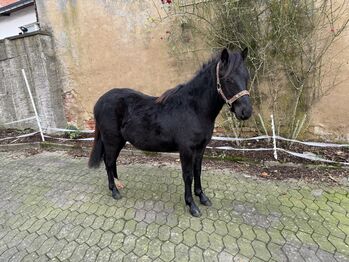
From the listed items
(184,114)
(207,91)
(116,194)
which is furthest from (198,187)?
(207,91)

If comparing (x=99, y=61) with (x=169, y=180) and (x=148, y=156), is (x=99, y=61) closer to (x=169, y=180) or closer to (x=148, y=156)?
(x=148, y=156)

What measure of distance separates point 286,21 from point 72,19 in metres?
4.66

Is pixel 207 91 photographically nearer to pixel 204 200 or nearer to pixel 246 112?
pixel 246 112

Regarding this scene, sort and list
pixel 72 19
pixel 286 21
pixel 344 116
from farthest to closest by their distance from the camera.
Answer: pixel 72 19 → pixel 344 116 → pixel 286 21

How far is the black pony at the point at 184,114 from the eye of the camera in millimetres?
2553

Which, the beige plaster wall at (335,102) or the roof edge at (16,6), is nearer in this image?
the beige plaster wall at (335,102)

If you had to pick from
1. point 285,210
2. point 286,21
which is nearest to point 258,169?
point 285,210

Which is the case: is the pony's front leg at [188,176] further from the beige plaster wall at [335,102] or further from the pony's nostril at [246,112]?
the beige plaster wall at [335,102]

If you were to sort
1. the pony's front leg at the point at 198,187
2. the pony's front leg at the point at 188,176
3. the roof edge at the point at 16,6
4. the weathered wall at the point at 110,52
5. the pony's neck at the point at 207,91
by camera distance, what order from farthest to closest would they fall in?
the roof edge at the point at 16,6, the weathered wall at the point at 110,52, the pony's front leg at the point at 198,187, the pony's front leg at the point at 188,176, the pony's neck at the point at 207,91

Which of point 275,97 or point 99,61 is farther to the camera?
point 99,61

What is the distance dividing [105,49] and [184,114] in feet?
12.4

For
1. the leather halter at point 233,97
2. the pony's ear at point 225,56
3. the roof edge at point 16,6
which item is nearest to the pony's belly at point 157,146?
the leather halter at point 233,97

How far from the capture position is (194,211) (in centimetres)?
312

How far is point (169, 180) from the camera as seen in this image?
162 inches
